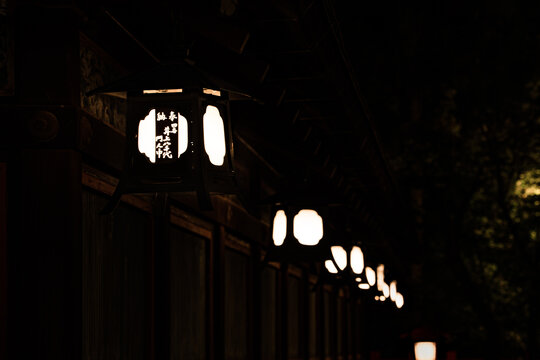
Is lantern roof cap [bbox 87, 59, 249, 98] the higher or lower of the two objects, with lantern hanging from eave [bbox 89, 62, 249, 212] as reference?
higher

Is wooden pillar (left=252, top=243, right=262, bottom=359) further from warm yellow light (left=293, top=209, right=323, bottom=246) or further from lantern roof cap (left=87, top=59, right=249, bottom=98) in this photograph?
lantern roof cap (left=87, top=59, right=249, bottom=98)

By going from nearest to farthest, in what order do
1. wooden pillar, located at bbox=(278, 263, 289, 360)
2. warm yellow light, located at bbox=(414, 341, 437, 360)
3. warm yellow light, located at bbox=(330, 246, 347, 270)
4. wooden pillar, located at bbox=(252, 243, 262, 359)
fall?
wooden pillar, located at bbox=(252, 243, 262, 359), warm yellow light, located at bbox=(330, 246, 347, 270), wooden pillar, located at bbox=(278, 263, 289, 360), warm yellow light, located at bbox=(414, 341, 437, 360)

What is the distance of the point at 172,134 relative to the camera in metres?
6.48

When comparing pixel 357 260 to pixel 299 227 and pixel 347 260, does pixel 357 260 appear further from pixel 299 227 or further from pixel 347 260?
pixel 299 227

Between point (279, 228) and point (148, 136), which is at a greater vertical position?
point (148, 136)

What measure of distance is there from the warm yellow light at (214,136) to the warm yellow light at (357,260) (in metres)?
9.44

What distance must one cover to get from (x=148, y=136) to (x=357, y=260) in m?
10.0

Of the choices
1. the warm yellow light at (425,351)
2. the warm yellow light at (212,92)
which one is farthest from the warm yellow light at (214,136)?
the warm yellow light at (425,351)

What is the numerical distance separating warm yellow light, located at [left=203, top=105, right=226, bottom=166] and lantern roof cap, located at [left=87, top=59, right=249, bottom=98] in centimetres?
19

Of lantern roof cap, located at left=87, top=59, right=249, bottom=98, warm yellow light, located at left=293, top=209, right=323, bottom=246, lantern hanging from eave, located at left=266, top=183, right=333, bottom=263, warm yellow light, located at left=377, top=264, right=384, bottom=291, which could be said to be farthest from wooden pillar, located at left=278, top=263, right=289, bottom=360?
lantern roof cap, located at left=87, top=59, right=249, bottom=98

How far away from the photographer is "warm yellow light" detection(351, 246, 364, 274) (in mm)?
16047

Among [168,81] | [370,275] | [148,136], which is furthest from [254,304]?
[168,81]

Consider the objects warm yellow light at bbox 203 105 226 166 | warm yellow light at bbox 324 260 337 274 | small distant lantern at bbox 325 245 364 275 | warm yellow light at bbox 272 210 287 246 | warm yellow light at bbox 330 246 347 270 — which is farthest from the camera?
warm yellow light at bbox 330 246 347 270

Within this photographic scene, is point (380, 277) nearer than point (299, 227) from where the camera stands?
No
